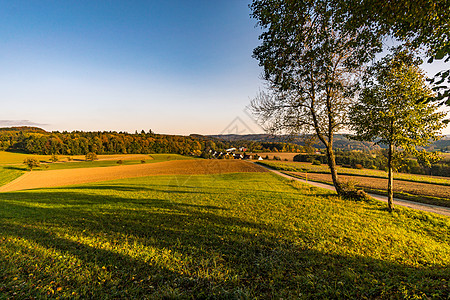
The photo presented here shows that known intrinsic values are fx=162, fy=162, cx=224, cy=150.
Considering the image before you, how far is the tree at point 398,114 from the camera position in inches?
351

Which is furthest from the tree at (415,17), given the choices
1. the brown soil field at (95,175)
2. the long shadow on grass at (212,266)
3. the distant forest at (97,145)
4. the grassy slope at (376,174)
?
the distant forest at (97,145)

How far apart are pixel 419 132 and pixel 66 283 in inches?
627

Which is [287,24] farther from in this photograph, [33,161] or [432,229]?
[33,161]

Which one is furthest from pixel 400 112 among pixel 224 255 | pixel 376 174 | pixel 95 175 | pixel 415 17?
pixel 95 175

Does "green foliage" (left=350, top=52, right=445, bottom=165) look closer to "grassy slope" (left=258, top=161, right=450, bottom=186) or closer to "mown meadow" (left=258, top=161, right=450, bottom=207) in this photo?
"mown meadow" (left=258, top=161, right=450, bottom=207)

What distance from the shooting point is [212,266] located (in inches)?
162

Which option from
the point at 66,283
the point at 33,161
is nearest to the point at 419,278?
the point at 66,283

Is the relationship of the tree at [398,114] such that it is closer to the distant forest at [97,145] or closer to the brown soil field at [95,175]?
the brown soil field at [95,175]

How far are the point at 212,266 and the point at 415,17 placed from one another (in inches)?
322

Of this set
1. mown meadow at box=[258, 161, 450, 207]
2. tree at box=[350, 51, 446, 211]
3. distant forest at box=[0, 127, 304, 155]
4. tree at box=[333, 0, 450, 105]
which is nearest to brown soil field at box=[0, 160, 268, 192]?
mown meadow at box=[258, 161, 450, 207]

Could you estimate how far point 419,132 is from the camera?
9195 millimetres

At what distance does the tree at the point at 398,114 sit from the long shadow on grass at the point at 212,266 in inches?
313

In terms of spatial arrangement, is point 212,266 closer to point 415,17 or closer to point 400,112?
point 415,17

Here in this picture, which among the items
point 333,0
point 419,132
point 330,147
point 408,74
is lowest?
point 330,147
